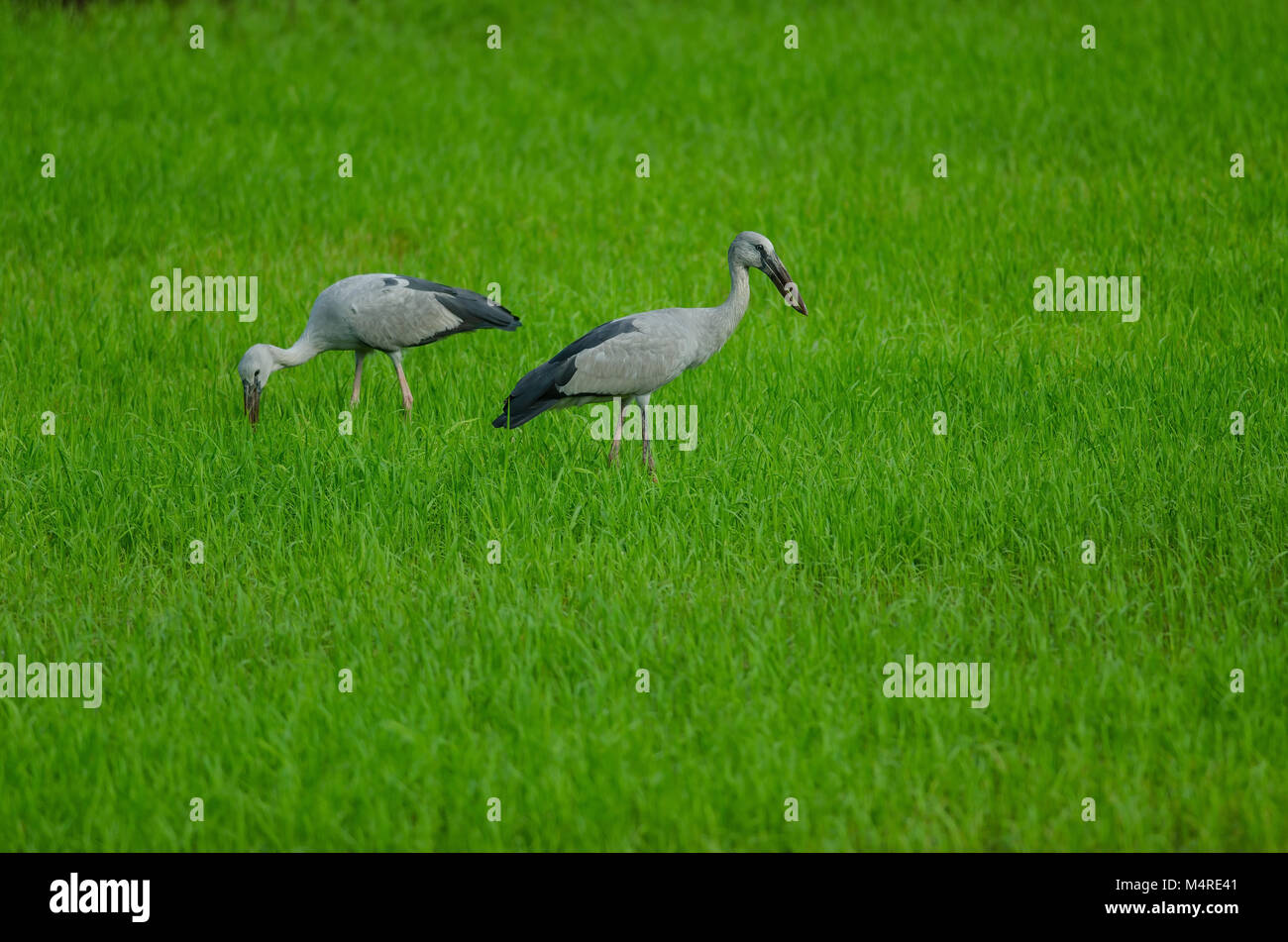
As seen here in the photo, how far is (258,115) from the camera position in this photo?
14.3 m

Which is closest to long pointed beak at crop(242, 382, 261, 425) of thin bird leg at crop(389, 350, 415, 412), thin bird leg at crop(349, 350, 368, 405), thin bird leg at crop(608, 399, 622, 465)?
thin bird leg at crop(349, 350, 368, 405)

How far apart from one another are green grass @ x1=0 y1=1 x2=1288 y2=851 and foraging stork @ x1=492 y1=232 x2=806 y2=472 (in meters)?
0.44

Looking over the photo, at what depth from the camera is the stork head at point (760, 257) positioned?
692 centimetres

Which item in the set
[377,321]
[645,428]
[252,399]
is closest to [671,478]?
[645,428]

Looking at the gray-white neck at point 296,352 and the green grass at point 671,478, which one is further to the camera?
the gray-white neck at point 296,352

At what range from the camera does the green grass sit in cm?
462

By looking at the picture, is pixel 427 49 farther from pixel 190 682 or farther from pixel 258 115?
pixel 190 682

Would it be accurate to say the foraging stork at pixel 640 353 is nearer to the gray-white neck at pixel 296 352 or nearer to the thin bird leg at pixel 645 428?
the thin bird leg at pixel 645 428

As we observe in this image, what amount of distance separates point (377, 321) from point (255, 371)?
2.86ft

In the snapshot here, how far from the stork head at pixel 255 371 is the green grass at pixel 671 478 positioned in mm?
253

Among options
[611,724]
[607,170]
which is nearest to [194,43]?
[607,170]

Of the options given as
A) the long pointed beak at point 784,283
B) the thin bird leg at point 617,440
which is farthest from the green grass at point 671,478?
the long pointed beak at point 784,283

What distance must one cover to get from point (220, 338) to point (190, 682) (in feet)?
16.4

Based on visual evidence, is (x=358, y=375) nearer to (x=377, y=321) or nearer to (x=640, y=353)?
(x=377, y=321)
